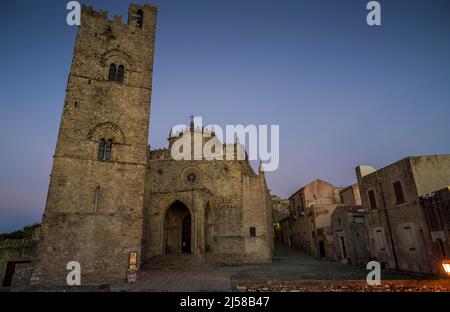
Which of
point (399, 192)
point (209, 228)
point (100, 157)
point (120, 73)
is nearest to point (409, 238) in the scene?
point (399, 192)

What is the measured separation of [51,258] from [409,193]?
1894 centimetres

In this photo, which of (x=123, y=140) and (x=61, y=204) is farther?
(x=123, y=140)

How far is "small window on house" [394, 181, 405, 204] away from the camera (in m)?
13.6

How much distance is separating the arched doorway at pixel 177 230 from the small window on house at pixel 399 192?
16.9 m

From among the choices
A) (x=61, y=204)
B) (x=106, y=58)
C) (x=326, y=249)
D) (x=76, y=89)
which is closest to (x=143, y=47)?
(x=106, y=58)

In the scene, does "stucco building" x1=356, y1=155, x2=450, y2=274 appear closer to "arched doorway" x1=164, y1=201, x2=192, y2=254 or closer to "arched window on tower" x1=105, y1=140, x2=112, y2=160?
"arched doorway" x1=164, y1=201, x2=192, y2=254

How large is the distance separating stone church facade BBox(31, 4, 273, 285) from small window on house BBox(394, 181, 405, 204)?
484 inches

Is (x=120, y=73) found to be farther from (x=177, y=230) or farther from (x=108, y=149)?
(x=177, y=230)

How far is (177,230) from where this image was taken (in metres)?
23.8

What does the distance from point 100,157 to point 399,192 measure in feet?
57.6

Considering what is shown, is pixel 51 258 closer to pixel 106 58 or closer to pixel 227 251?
pixel 106 58

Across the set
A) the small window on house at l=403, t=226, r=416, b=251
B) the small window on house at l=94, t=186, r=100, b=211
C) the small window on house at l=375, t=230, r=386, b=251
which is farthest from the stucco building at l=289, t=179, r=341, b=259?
the small window on house at l=94, t=186, r=100, b=211
